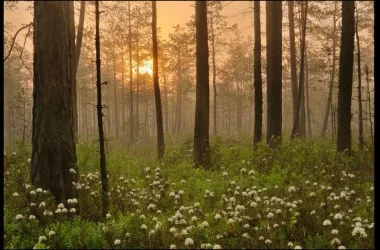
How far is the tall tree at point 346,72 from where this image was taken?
13.1 m

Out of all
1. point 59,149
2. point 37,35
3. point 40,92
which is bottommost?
point 59,149

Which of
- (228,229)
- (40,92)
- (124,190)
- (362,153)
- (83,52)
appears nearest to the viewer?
(228,229)

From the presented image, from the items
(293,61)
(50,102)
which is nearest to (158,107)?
(293,61)

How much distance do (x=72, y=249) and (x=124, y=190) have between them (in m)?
3.19

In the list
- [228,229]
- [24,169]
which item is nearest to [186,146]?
[24,169]

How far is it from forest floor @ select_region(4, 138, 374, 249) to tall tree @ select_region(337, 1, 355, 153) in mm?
1312

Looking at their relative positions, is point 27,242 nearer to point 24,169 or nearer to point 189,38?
point 24,169

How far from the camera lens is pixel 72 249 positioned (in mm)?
5617

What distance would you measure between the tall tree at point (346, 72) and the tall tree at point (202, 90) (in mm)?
4443

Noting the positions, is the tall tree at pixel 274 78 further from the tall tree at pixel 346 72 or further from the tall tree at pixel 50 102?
the tall tree at pixel 50 102

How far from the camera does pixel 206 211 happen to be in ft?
26.3

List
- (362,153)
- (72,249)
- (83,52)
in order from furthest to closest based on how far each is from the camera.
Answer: (83,52) < (362,153) < (72,249)

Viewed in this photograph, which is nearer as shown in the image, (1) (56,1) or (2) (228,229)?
(2) (228,229)

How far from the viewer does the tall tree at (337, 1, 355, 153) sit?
13.1 metres
